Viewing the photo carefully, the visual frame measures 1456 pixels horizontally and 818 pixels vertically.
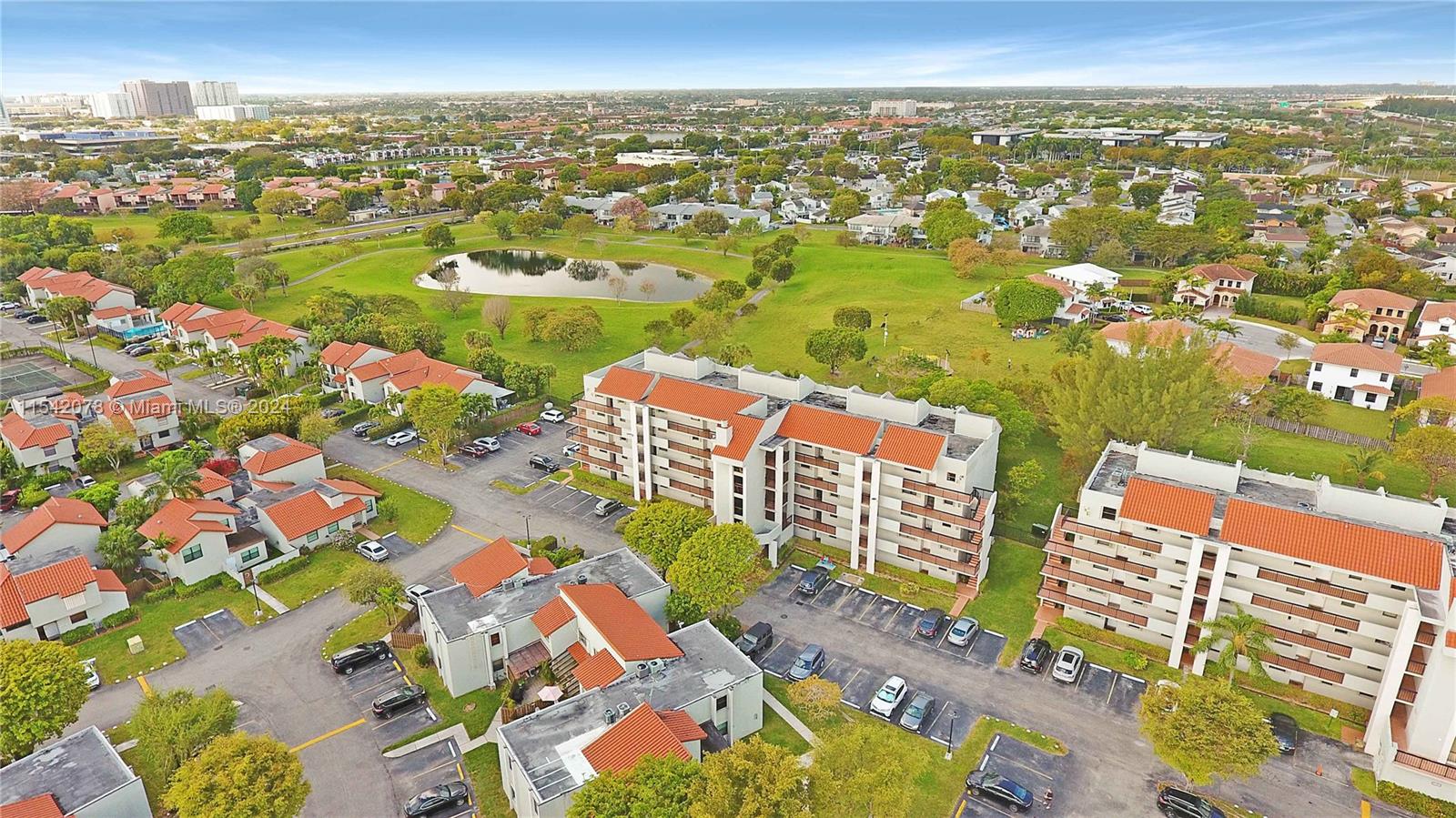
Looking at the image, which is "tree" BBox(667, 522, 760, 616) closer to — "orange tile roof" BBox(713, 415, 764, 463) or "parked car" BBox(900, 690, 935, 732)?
"orange tile roof" BBox(713, 415, 764, 463)

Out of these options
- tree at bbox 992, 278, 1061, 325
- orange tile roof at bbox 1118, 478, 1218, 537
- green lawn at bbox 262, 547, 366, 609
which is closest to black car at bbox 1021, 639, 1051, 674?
orange tile roof at bbox 1118, 478, 1218, 537

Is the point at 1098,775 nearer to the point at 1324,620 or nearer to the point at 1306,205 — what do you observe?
the point at 1324,620

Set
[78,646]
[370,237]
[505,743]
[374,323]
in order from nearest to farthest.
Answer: [505,743] < [78,646] < [374,323] < [370,237]

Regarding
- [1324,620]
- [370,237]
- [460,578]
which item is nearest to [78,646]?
[460,578]

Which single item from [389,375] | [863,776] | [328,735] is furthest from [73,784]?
[389,375]

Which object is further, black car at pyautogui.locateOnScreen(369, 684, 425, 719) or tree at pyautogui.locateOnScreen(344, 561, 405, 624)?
tree at pyautogui.locateOnScreen(344, 561, 405, 624)

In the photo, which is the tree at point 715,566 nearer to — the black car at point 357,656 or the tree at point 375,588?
the tree at point 375,588
